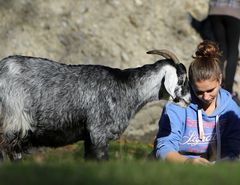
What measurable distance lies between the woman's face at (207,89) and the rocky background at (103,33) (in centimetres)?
503

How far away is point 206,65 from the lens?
8211mm

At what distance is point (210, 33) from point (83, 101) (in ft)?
16.4

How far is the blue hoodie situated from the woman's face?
0.63 feet

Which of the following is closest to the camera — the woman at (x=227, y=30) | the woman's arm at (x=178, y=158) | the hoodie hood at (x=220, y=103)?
the woman's arm at (x=178, y=158)

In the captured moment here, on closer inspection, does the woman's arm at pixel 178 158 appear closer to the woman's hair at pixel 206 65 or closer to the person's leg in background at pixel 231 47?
the woman's hair at pixel 206 65

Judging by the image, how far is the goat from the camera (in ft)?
30.3

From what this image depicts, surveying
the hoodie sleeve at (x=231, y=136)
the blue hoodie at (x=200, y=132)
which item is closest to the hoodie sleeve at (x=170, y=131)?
the blue hoodie at (x=200, y=132)

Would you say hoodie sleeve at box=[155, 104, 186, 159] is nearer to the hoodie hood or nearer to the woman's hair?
the hoodie hood

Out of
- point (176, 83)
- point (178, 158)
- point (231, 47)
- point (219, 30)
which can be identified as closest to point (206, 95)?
point (178, 158)

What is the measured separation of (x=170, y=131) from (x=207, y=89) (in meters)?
0.57

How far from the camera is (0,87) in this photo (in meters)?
9.22

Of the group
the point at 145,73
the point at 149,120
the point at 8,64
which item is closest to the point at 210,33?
the point at 149,120

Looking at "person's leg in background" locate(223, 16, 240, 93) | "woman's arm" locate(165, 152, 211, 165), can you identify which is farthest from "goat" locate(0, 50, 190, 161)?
"person's leg in background" locate(223, 16, 240, 93)

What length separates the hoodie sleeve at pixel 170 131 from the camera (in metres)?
8.25
